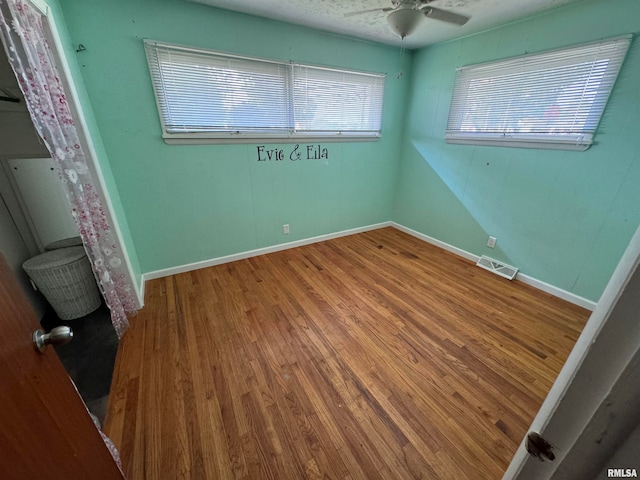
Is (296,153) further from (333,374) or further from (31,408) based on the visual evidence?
(31,408)

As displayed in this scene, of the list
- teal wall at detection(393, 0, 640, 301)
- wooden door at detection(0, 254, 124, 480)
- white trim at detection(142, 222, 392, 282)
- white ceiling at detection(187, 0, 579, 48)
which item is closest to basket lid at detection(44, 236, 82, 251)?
white trim at detection(142, 222, 392, 282)

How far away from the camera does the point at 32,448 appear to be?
50cm

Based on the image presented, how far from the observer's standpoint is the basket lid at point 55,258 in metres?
1.67

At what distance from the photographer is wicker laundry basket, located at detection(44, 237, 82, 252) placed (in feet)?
6.29

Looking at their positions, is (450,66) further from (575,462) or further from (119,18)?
(575,462)

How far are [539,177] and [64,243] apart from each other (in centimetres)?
402

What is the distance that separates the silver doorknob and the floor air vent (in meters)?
3.14

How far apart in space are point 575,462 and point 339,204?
3.05 metres

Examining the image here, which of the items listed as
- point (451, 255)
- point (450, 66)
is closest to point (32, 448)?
point (451, 255)

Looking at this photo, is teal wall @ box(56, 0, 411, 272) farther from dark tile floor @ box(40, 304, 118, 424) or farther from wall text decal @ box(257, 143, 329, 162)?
dark tile floor @ box(40, 304, 118, 424)

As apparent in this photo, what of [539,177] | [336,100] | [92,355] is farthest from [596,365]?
[336,100]

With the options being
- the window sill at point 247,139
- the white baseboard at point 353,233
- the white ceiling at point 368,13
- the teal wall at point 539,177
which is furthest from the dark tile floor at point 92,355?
the teal wall at point 539,177

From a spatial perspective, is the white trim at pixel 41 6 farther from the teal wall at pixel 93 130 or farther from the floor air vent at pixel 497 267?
the floor air vent at pixel 497 267

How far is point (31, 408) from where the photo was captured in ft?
1.69
